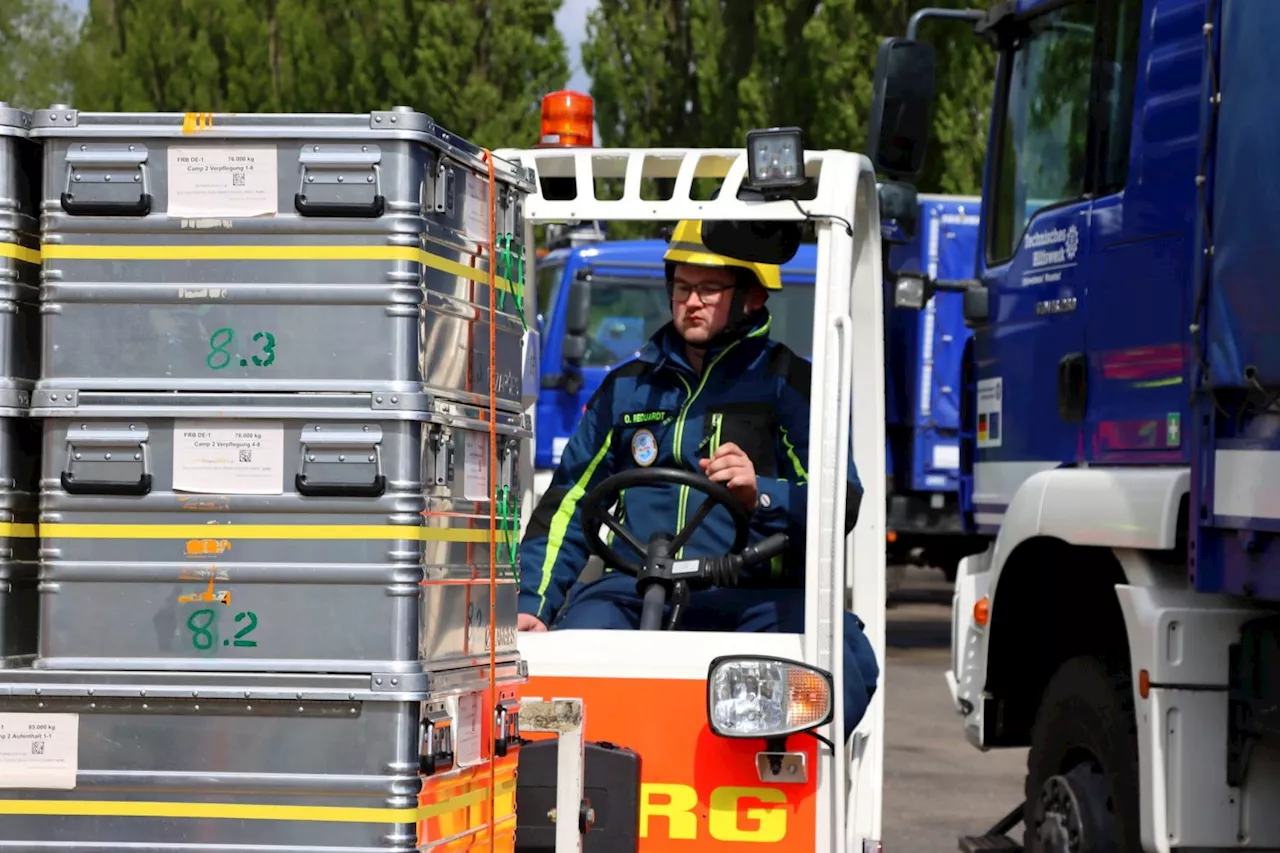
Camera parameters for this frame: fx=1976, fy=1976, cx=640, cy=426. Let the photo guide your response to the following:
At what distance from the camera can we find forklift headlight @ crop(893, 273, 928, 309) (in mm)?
7504

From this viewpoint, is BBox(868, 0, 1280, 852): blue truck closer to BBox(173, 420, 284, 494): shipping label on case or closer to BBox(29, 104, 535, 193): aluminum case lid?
BBox(29, 104, 535, 193): aluminum case lid

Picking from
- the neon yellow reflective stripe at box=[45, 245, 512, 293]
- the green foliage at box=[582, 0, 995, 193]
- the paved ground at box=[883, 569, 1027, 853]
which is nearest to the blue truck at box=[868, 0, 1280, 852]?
the paved ground at box=[883, 569, 1027, 853]

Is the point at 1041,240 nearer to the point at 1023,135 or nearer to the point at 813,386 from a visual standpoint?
the point at 1023,135

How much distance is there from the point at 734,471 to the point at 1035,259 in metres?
2.08

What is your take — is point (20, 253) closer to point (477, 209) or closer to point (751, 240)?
point (477, 209)

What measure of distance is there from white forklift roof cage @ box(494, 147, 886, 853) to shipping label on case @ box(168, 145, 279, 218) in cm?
109

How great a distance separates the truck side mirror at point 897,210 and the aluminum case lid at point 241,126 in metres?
3.02

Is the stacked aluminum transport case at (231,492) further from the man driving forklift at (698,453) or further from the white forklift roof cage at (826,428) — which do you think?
the man driving forklift at (698,453)

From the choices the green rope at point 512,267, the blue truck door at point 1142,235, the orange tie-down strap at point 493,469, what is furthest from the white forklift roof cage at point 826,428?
the blue truck door at point 1142,235

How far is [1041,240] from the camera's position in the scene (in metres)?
6.40

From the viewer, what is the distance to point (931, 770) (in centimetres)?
1016

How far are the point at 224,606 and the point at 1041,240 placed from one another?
3748 mm

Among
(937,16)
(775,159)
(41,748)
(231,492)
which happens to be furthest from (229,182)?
(937,16)

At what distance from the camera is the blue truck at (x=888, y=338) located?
1370cm
